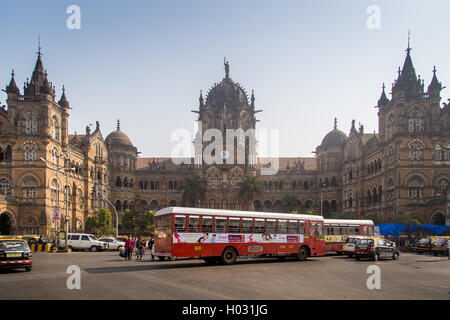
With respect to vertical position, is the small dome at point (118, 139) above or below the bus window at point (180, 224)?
above

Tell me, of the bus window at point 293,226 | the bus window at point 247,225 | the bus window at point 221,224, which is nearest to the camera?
the bus window at point 221,224

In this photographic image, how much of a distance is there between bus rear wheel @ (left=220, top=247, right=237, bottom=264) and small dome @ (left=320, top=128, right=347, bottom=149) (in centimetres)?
5941

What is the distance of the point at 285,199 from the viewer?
78500 millimetres

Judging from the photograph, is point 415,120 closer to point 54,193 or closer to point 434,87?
point 434,87

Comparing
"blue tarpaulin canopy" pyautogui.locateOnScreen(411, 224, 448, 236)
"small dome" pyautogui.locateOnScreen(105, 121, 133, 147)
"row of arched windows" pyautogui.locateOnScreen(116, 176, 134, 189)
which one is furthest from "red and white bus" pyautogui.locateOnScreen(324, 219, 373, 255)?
"small dome" pyautogui.locateOnScreen(105, 121, 133, 147)

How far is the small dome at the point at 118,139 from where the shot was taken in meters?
78.9

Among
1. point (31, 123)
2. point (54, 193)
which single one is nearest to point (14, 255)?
point (54, 193)

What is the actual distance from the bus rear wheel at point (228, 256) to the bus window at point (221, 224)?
1.21m

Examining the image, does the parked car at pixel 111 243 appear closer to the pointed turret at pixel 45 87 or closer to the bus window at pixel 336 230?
the bus window at pixel 336 230

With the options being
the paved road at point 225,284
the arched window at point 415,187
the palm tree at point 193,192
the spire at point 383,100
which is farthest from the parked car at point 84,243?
the spire at point 383,100

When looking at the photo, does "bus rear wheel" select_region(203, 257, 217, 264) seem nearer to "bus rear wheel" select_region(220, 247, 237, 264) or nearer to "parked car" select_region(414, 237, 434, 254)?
"bus rear wheel" select_region(220, 247, 237, 264)
